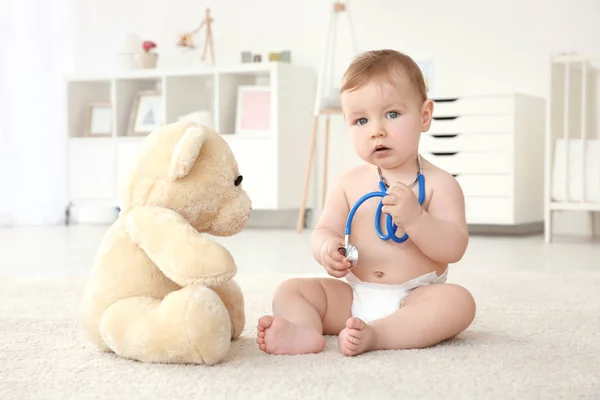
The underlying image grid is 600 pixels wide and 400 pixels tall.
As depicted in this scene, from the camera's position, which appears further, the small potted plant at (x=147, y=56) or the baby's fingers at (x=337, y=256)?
the small potted plant at (x=147, y=56)

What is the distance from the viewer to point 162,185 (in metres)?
1.05

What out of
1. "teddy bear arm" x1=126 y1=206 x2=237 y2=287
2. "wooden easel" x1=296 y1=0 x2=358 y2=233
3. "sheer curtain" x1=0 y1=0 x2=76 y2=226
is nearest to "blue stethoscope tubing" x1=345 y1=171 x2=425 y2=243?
"teddy bear arm" x1=126 y1=206 x2=237 y2=287

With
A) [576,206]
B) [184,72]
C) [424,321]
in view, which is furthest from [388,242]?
[184,72]

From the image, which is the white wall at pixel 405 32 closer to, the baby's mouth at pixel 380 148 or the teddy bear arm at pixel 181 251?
the baby's mouth at pixel 380 148

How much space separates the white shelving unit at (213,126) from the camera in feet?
13.3

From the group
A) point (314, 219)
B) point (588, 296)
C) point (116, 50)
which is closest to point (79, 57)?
point (116, 50)

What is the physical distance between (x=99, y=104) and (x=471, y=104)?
2111 millimetres

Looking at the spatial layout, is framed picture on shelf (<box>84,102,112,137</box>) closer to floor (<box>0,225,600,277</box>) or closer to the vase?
the vase

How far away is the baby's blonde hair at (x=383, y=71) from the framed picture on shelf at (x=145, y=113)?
330 cm

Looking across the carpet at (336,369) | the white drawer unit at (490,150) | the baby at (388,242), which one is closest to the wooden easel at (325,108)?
the white drawer unit at (490,150)

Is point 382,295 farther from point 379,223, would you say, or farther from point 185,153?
point 185,153

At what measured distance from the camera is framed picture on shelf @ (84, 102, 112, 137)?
179 inches

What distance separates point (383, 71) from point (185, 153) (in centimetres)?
30

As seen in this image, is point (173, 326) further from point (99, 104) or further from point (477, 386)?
point (99, 104)
